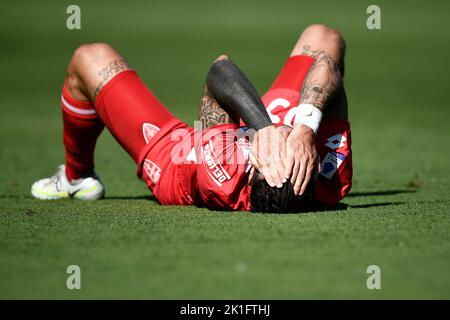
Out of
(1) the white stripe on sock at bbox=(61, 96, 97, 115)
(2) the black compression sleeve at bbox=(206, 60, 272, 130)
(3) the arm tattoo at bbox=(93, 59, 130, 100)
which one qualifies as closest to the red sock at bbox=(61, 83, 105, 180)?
(1) the white stripe on sock at bbox=(61, 96, 97, 115)

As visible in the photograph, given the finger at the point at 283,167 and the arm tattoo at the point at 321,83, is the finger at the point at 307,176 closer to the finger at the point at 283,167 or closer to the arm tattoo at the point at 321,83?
the finger at the point at 283,167

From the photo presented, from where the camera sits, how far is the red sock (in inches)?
221

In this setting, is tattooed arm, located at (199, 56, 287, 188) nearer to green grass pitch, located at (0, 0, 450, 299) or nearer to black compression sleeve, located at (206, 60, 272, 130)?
black compression sleeve, located at (206, 60, 272, 130)

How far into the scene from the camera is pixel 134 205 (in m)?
5.32

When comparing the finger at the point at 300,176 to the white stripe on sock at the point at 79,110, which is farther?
the white stripe on sock at the point at 79,110

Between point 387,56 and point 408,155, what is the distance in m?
8.98

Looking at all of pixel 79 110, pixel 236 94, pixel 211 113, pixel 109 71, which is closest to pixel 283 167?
pixel 236 94

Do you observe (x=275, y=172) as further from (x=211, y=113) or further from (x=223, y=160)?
(x=211, y=113)

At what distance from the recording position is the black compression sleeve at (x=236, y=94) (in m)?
4.66

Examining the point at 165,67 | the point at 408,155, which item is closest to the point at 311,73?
the point at 408,155

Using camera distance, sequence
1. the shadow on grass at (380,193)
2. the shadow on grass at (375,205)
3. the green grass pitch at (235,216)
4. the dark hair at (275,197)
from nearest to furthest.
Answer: the green grass pitch at (235,216) < the dark hair at (275,197) < the shadow on grass at (375,205) < the shadow on grass at (380,193)

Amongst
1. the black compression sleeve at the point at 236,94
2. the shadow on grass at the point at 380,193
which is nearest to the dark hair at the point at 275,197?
the black compression sleeve at the point at 236,94

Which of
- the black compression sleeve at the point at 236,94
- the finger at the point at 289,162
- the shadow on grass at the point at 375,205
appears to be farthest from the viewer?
the shadow on grass at the point at 375,205

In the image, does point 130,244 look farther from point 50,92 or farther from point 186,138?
point 50,92
